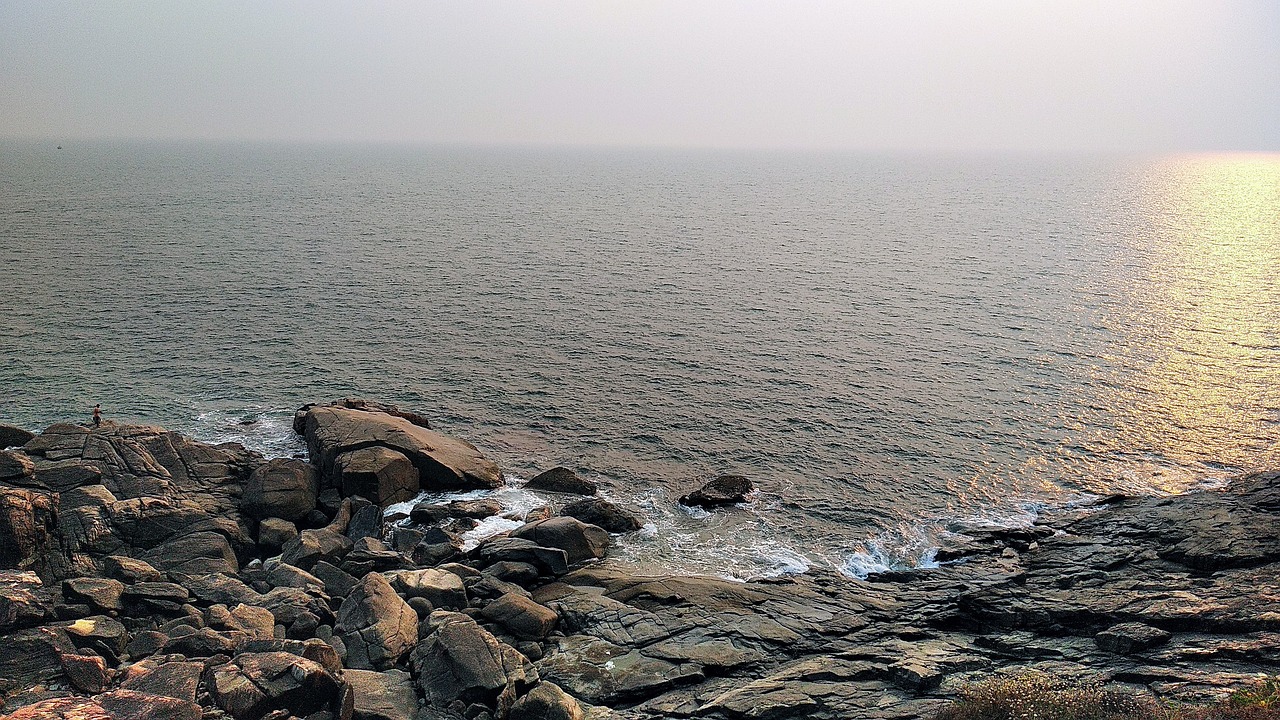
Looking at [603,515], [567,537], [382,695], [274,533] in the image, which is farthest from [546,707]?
[274,533]

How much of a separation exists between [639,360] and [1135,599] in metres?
35.3

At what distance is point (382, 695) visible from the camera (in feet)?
68.5

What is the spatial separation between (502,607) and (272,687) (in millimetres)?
7273

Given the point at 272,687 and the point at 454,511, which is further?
the point at 454,511

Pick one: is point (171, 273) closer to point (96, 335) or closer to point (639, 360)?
point (96, 335)

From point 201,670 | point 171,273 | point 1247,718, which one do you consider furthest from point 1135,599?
point 171,273

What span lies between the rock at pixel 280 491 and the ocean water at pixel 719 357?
21.4 ft

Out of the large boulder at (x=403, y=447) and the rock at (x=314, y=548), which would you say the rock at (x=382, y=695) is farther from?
the large boulder at (x=403, y=447)

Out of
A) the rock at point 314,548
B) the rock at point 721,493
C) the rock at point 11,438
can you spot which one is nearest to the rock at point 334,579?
the rock at point 314,548

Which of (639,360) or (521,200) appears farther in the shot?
(521,200)

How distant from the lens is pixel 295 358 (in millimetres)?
54812

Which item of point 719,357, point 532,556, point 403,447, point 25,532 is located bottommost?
point 532,556

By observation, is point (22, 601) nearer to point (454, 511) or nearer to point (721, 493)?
point (454, 511)

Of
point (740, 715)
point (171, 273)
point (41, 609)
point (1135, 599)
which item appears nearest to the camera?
point (740, 715)
